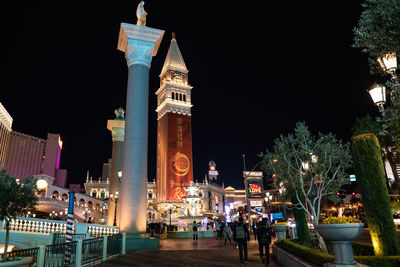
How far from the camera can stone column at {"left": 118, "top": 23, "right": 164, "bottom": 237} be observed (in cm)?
1485

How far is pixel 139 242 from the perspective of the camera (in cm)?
1428

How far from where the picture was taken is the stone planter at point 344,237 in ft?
16.5

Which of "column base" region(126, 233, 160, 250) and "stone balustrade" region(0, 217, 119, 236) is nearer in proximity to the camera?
"stone balustrade" region(0, 217, 119, 236)

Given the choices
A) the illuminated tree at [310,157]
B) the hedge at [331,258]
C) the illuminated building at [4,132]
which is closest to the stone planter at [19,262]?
the hedge at [331,258]

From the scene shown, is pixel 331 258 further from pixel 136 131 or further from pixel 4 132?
pixel 4 132

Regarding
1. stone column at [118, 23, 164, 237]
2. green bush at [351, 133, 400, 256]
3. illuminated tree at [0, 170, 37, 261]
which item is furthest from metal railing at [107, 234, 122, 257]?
green bush at [351, 133, 400, 256]

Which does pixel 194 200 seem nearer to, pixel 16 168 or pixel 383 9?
pixel 383 9

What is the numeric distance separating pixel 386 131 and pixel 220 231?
19253 millimetres

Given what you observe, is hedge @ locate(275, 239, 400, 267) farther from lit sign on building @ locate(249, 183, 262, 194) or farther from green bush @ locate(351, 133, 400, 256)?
lit sign on building @ locate(249, 183, 262, 194)

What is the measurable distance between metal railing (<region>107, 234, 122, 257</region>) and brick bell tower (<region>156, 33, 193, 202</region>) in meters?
44.4

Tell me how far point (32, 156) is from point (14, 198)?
85302 mm

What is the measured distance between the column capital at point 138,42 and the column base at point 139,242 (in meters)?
10.1

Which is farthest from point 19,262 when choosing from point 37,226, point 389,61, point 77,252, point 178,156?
point 178,156

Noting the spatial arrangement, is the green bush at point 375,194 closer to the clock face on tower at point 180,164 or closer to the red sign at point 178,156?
the red sign at point 178,156
